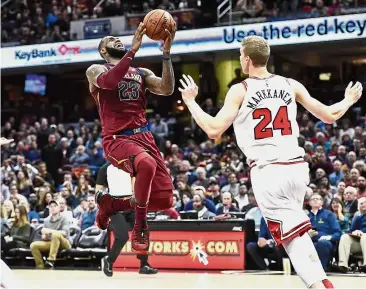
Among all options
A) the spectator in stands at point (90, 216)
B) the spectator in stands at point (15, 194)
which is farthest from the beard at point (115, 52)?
the spectator in stands at point (15, 194)

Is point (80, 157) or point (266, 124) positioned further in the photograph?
point (80, 157)

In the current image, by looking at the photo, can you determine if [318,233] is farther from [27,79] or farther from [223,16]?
[27,79]

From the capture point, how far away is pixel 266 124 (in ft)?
21.9

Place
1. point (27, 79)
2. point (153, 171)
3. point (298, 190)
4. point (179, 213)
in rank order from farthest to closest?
1. point (27, 79)
2. point (179, 213)
3. point (153, 171)
4. point (298, 190)

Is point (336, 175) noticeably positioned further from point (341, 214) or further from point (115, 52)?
point (115, 52)

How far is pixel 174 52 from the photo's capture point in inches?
966

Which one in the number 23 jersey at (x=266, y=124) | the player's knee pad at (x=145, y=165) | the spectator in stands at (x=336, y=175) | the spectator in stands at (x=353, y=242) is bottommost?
the spectator in stands at (x=353, y=242)

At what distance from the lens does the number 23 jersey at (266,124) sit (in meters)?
6.66

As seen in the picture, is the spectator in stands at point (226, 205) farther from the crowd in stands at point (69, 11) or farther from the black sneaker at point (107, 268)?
the crowd in stands at point (69, 11)

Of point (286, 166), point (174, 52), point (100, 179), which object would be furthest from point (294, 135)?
point (174, 52)

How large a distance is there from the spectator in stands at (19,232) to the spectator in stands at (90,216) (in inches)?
44.9

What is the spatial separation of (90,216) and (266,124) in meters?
10.2

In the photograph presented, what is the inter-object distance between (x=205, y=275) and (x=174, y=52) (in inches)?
475

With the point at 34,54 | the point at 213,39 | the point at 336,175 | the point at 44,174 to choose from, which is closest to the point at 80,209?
the point at 44,174
